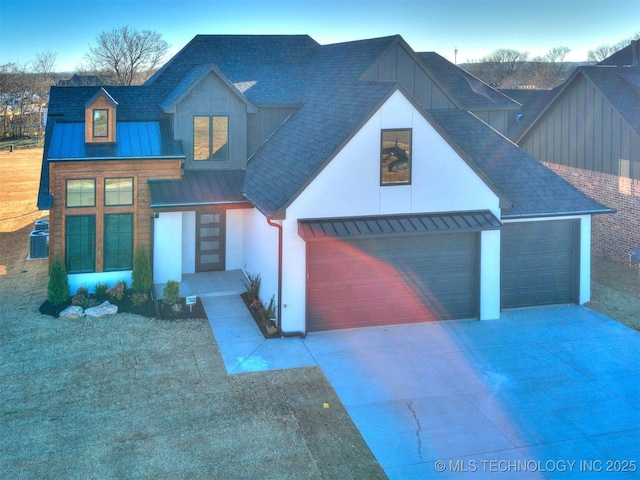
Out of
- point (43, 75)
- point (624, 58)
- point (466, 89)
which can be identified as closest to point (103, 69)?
point (43, 75)

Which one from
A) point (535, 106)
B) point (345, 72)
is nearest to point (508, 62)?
point (535, 106)

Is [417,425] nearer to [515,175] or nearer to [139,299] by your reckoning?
[139,299]

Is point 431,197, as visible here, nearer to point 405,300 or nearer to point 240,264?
point 405,300

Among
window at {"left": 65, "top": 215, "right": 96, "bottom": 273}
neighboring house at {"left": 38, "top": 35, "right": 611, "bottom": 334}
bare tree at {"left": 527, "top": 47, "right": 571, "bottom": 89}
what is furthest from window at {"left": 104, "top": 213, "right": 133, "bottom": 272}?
bare tree at {"left": 527, "top": 47, "right": 571, "bottom": 89}

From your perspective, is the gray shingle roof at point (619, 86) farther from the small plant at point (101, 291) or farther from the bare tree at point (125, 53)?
the bare tree at point (125, 53)

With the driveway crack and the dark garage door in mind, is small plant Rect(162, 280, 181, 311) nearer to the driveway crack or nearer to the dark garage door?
the dark garage door

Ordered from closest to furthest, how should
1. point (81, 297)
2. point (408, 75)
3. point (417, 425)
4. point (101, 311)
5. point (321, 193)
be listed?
point (417, 425) < point (321, 193) < point (101, 311) < point (81, 297) < point (408, 75)
